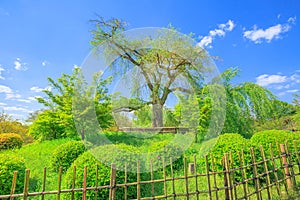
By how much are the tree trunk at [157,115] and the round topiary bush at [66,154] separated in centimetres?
462

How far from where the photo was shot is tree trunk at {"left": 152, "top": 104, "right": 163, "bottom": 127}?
888 centimetres

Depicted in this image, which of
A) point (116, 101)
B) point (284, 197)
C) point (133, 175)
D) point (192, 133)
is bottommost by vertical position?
point (284, 197)

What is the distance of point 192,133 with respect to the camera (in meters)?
7.61

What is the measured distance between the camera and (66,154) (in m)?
4.50

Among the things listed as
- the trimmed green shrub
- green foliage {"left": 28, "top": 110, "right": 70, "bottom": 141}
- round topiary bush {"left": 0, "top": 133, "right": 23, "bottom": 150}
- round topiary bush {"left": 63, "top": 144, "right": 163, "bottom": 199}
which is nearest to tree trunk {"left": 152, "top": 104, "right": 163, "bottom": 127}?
green foliage {"left": 28, "top": 110, "right": 70, "bottom": 141}

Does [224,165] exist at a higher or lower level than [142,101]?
lower

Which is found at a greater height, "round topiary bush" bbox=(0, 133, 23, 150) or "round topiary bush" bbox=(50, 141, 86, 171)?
"round topiary bush" bbox=(0, 133, 23, 150)

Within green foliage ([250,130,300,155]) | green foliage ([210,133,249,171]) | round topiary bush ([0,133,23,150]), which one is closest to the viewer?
green foliage ([210,133,249,171])

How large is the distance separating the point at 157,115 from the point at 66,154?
5022 millimetres

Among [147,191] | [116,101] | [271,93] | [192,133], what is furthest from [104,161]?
[271,93]

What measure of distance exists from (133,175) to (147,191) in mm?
533

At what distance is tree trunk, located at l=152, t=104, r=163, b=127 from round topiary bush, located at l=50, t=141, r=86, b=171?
182 inches

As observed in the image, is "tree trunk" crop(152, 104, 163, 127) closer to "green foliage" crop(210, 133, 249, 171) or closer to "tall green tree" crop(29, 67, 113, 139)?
"tall green tree" crop(29, 67, 113, 139)

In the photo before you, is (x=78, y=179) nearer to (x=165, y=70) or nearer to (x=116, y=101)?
(x=116, y=101)
